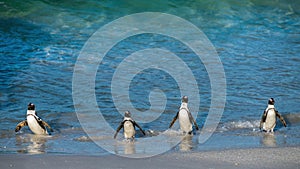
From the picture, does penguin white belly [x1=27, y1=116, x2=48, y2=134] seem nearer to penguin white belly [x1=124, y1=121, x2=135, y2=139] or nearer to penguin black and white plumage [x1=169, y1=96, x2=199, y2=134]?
penguin white belly [x1=124, y1=121, x2=135, y2=139]

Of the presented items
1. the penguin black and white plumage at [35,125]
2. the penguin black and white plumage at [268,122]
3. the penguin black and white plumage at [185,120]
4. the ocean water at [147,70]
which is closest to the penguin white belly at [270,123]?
the penguin black and white plumage at [268,122]

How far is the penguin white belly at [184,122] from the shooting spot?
1042 centimetres

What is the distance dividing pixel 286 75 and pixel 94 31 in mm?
5942

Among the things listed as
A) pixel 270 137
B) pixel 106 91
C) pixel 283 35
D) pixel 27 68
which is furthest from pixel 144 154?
pixel 283 35

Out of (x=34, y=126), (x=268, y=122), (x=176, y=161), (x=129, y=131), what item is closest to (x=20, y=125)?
(x=34, y=126)

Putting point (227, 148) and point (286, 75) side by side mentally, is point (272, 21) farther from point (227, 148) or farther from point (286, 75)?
point (227, 148)

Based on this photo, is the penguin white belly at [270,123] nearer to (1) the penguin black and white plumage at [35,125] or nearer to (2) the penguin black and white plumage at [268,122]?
(2) the penguin black and white plumage at [268,122]

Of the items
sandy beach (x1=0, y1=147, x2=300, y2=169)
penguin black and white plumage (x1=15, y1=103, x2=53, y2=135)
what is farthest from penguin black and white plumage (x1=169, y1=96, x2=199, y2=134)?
penguin black and white plumage (x1=15, y1=103, x2=53, y2=135)

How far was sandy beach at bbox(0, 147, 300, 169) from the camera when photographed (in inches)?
309

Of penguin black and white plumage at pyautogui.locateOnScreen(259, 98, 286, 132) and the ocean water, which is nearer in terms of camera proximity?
the ocean water

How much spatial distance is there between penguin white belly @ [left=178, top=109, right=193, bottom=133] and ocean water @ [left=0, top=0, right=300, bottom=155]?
18 centimetres

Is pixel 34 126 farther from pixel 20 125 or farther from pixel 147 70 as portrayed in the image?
pixel 147 70

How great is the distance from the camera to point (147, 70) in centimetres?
1446

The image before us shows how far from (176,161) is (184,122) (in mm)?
2395
